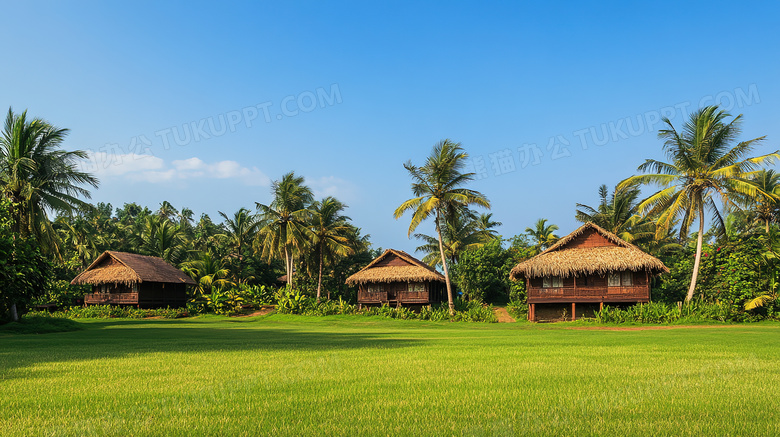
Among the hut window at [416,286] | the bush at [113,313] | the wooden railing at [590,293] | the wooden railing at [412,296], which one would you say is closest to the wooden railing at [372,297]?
the wooden railing at [412,296]

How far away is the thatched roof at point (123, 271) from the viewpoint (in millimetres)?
39375

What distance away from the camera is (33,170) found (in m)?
22.6

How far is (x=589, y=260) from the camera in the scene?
31.0 meters

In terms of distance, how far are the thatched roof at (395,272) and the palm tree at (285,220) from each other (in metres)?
5.15

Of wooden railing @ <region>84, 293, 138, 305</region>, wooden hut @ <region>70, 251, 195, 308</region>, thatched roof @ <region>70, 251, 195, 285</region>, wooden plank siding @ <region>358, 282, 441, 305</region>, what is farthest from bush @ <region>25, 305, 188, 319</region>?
wooden plank siding @ <region>358, 282, 441, 305</region>

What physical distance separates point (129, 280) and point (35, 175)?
17.2m

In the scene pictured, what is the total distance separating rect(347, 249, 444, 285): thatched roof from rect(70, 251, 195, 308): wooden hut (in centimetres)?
1486

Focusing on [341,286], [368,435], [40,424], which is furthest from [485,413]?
→ [341,286]

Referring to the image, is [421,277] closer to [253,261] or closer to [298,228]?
[298,228]

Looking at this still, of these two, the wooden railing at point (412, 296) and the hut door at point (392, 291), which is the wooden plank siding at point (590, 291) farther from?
the hut door at point (392, 291)

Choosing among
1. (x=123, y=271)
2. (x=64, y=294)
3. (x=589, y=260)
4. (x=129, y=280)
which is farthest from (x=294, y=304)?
(x=589, y=260)

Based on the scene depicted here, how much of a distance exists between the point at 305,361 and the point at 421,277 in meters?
31.0

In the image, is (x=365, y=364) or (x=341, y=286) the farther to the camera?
(x=341, y=286)

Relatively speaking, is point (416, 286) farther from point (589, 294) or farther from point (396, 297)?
point (589, 294)
